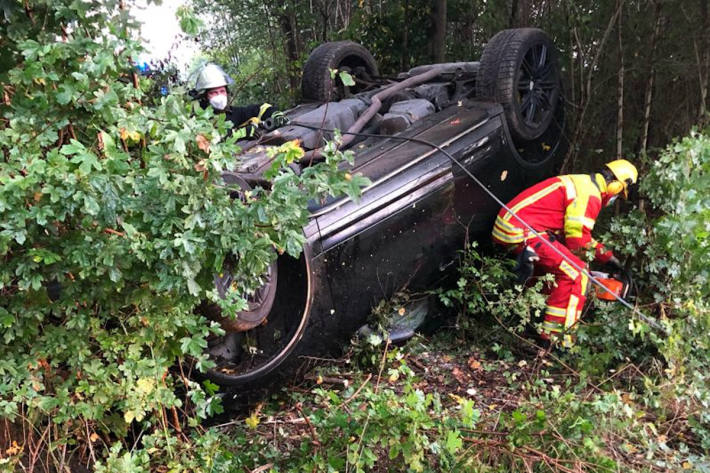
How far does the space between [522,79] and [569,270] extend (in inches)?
60.9

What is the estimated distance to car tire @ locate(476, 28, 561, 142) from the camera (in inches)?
163

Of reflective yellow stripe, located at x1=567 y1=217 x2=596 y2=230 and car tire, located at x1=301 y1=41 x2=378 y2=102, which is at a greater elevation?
car tire, located at x1=301 y1=41 x2=378 y2=102

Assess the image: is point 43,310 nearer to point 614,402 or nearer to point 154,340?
point 154,340

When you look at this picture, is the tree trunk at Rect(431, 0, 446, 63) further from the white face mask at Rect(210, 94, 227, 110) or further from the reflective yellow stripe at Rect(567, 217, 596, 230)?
the reflective yellow stripe at Rect(567, 217, 596, 230)

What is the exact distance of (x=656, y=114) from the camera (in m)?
6.73

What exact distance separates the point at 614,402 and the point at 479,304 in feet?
4.72

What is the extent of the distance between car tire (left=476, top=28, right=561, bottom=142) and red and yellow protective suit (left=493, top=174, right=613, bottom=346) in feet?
1.78

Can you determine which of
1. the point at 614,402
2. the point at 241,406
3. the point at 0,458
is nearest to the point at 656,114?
the point at 614,402

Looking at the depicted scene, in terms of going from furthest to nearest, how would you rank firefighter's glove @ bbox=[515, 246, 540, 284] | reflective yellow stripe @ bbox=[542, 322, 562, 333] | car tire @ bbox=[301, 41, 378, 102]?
car tire @ bbox=[301, 41, 378, 102] → firefighter's glove @ bbox=[515, 246, 540, 284] → reflective yellow stripe @ bbox=[542, 322, 562, 333]

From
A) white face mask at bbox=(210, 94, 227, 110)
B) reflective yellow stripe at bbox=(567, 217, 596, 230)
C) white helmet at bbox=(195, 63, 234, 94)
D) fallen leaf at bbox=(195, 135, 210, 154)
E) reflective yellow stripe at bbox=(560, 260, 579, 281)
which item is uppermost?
fallen leaf at bbox=(195, 135, 210, 154)

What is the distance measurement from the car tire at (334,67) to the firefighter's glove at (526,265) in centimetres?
212

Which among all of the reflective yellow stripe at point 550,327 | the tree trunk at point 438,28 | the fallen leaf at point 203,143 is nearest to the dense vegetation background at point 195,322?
the fallen leaf at point 203,143

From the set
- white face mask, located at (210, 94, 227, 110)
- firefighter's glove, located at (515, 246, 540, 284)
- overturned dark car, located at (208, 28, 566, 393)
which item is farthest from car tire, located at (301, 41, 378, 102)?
firefighter's glove, located at (515, 246, 540, 284)

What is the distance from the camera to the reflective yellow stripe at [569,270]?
3793 millimetres
